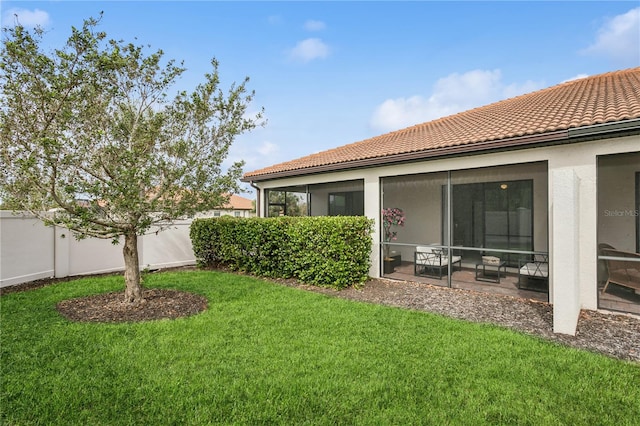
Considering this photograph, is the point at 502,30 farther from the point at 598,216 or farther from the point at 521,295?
the point at 521,295

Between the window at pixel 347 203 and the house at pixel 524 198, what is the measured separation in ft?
0.11

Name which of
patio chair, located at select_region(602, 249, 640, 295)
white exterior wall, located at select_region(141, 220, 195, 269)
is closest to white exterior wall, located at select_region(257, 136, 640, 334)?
patio chair, located at select_region(602, 249, 640, 295)

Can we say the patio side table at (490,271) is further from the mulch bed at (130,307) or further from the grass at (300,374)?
the mulch bed at (130,307)

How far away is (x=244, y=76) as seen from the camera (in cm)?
654

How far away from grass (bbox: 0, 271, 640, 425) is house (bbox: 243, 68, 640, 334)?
1.79 m

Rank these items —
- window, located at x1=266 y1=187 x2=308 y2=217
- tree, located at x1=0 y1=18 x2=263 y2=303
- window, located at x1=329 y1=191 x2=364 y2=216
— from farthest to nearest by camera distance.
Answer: window, located at x1=266 y1=187 x2=308 y2=217 → window, located at x1=329 y1=191 x2=364 y2=216 → tree, located at x1=0 y1=18 x2=263 y2=303

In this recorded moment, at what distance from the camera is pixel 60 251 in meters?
8.80

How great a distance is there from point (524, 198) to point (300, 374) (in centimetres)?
678

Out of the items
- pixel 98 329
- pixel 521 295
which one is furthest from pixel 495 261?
pixel 98 329

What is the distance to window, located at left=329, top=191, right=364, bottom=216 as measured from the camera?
9.59 metres

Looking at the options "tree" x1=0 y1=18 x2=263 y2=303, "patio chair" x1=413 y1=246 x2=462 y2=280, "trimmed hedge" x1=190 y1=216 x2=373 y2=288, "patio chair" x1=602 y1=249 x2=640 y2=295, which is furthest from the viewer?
"patio chair" x1=413 y1=246 x2=462 y2=280

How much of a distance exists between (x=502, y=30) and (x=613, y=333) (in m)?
10.2

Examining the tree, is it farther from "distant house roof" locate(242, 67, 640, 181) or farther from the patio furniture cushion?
the patio furniture cushion

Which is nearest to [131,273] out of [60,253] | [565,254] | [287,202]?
[60,253]
